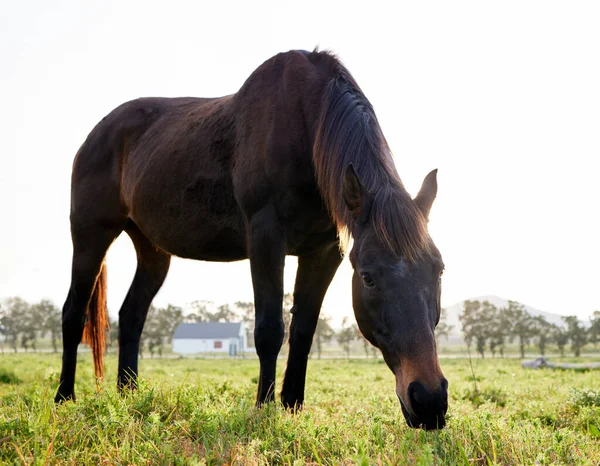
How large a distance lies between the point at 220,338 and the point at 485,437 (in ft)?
305

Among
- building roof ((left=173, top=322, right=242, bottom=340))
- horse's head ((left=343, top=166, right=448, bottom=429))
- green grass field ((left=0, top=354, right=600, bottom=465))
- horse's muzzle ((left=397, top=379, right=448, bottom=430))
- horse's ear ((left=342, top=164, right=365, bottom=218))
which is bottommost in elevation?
building roof ((left=173, top=322, right=242, bottom=340))

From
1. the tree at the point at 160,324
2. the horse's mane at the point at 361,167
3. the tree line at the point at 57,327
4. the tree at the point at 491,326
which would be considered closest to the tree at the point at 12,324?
the tree line at the point at 57,327

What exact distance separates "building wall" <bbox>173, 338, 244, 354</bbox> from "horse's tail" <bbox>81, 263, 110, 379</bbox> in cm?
8830

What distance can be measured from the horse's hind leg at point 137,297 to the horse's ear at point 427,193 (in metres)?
3.75

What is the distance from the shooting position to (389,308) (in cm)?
309

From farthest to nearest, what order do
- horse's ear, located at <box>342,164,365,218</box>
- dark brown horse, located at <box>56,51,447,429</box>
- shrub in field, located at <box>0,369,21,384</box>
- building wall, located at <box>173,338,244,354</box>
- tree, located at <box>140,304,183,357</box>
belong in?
building wall, located at <box>173,338,244,354</box>
tree, located at <box>140,304,183,357</box>
shrub in field, located at <box>0,369,21,384</box>
horse's ear, located at <box>342,164,365,218</box>
dark brown horse, located at <box>56,51,447,429</box>

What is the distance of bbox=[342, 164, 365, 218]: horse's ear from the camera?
11.5ft

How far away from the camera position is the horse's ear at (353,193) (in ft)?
11.5

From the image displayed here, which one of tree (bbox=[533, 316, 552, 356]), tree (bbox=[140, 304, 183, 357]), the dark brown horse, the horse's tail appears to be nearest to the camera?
the dark brown horse

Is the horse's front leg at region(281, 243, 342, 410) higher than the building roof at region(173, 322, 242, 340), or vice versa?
the horse's front leg at region(281, 243, 342, 410)

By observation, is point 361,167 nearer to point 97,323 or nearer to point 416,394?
point 416,394

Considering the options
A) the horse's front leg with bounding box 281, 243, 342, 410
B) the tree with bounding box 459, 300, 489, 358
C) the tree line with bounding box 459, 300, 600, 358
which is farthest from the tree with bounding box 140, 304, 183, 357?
the horse's front leg with bounding box 281, 243, 342, 410

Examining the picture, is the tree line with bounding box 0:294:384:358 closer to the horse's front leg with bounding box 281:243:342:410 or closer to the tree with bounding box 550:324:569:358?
the tree with bounding box 550:324:569:358

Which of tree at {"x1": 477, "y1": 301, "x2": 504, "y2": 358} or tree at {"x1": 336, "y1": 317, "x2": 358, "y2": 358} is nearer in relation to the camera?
tree at {"x1": 477, "y1": 301, "x2": 504, "y2": 358}
